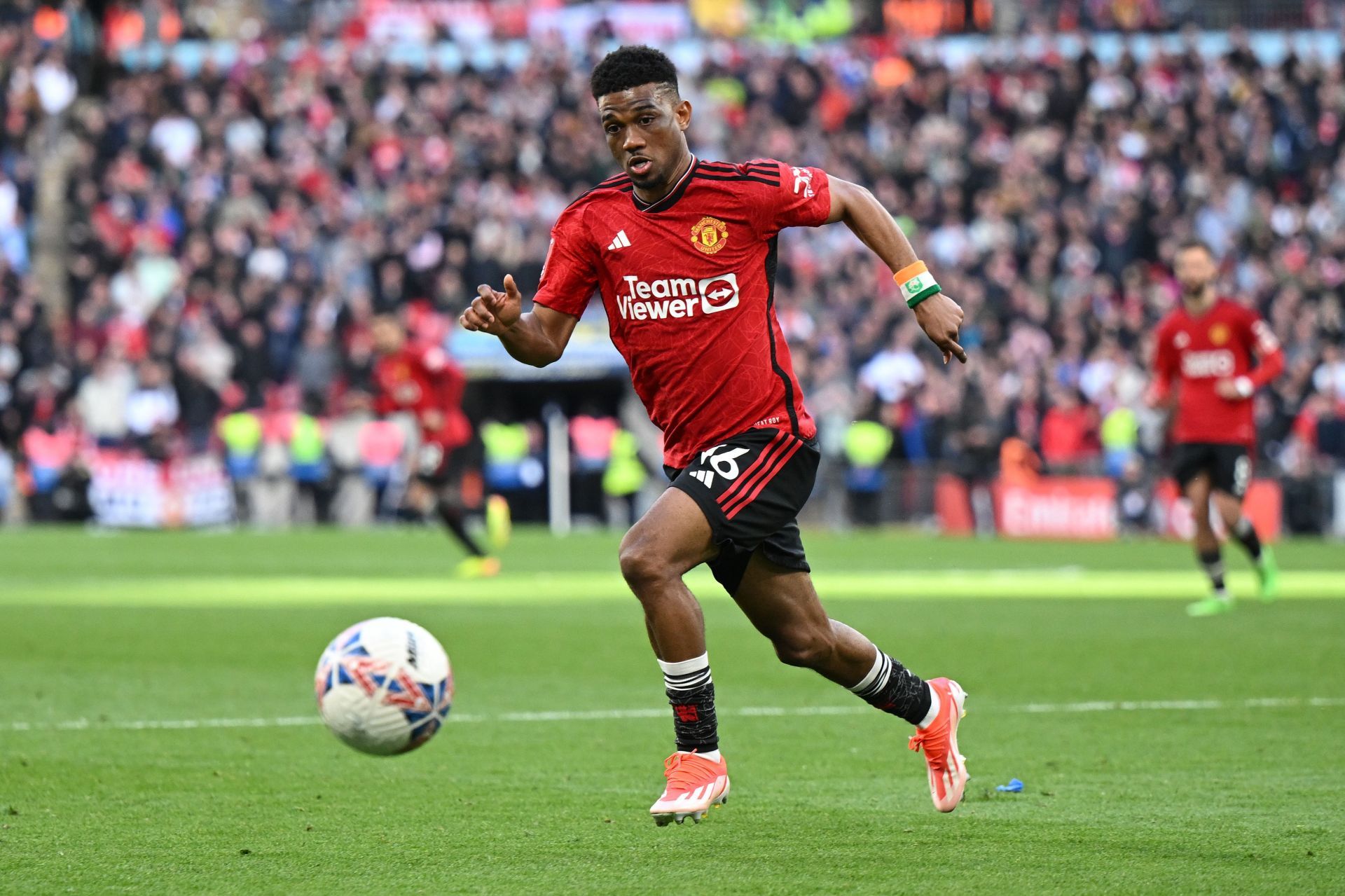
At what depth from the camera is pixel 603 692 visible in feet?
32.5

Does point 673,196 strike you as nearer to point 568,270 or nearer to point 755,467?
point 568,270

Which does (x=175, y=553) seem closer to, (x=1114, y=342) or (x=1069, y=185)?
(x=1114, y=342)

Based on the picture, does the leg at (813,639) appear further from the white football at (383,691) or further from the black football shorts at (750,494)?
the white football at (383,691)

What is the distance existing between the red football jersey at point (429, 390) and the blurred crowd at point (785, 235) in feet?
29.2

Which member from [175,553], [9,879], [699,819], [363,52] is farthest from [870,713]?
[363,52]

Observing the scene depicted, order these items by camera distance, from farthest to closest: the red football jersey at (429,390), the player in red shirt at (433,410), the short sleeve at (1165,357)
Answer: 1. the red football jersey at (429,390)
2. the player in red shirt at (433,410)
3. the short sleeve at (1165,357)

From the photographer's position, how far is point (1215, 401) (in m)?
14.3

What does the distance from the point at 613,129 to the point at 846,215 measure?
792 mm

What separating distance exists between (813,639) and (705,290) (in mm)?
1155

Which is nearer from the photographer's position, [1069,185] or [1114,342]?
[1114,342]

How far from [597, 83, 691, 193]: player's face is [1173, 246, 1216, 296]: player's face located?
27.4 feet

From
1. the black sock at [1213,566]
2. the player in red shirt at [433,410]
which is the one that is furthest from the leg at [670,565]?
the player in red shirt at [433,410]

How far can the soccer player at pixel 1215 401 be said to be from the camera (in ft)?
46.5

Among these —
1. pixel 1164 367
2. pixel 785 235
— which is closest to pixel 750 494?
pixel 1164 367
